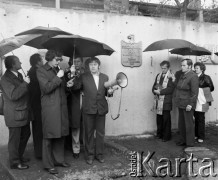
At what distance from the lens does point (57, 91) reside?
14.7 ft

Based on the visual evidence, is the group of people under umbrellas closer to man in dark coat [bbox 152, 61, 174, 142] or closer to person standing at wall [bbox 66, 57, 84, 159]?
person standing at wall [bbox 66, 57, 84, 159]

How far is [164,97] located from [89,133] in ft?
7.51

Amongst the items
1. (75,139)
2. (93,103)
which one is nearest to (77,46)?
(93,103)

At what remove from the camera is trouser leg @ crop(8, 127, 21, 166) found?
4.50m

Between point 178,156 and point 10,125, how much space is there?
312 centimetres

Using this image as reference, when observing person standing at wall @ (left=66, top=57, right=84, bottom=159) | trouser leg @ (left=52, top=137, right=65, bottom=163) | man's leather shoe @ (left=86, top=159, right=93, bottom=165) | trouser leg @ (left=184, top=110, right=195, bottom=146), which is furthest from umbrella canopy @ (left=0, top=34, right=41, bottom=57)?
trouser leg @ (left=184, top=110, right=195, bottom=146)

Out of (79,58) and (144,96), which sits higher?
(79,58)

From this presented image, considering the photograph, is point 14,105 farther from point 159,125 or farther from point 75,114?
point 159,125

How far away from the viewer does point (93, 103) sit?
4.91 metres

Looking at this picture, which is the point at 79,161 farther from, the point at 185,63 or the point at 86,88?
the point at 185,63

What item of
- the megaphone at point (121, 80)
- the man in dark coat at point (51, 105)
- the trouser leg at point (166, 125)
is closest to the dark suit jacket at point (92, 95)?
the megaphone at point (121, 80)

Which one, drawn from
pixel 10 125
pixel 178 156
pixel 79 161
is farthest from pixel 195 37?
pixel 10 125

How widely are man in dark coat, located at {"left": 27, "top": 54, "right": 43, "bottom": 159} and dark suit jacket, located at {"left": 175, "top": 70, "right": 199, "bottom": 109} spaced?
9.47ft

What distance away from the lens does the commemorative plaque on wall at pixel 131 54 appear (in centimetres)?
683
